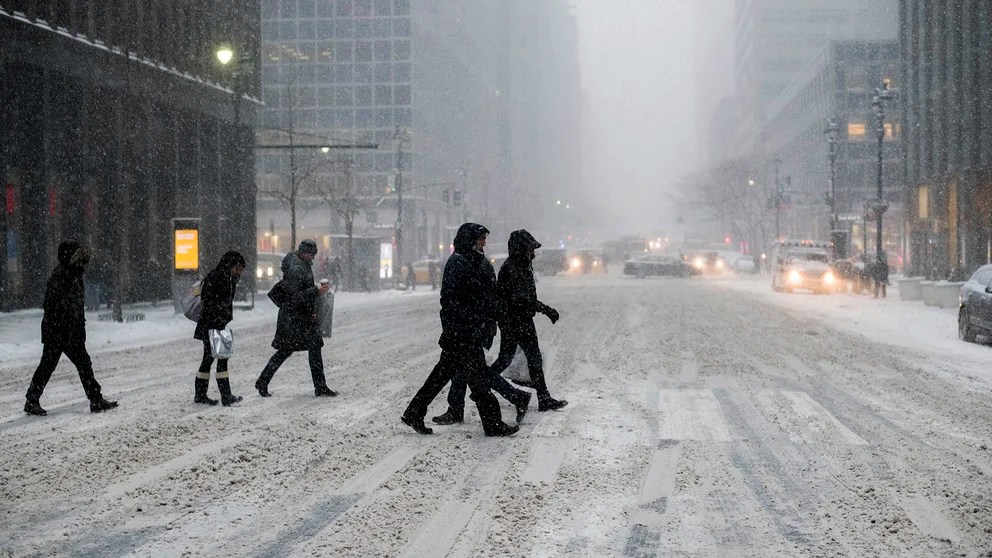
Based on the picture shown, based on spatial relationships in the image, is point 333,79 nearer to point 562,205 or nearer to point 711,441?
point 711,441

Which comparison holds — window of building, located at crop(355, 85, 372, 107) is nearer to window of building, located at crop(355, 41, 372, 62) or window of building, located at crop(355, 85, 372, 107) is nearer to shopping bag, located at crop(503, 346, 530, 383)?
window of building, located at crop(355, 41, 372, 62)

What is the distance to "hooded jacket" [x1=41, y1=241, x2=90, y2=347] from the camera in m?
11.0

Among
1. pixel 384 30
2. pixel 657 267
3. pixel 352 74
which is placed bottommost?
pixel 657 267

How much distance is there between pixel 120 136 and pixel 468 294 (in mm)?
20799

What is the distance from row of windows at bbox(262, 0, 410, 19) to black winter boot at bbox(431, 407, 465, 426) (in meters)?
84.1

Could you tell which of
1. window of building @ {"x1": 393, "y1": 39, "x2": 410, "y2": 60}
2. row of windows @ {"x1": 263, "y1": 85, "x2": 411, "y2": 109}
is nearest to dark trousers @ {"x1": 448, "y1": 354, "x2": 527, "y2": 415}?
row of windows @ {"x1": 263, "y1": 85, "x2": 411, "y2": 109}

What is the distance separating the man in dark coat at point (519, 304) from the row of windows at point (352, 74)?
82549 millimetres

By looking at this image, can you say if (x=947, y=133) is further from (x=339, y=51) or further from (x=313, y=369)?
(x=339, y=51)

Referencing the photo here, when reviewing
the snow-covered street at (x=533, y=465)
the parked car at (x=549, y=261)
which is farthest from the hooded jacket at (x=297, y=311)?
the parked car at (x=549, y=261)

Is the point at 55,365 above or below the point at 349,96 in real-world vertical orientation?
below

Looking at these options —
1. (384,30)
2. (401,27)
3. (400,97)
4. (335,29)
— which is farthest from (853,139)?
(335,29)

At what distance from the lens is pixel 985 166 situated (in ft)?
142

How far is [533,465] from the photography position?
829 cm

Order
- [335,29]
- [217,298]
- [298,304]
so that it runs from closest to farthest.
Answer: [217,298] → [298,304] → [335,29]
